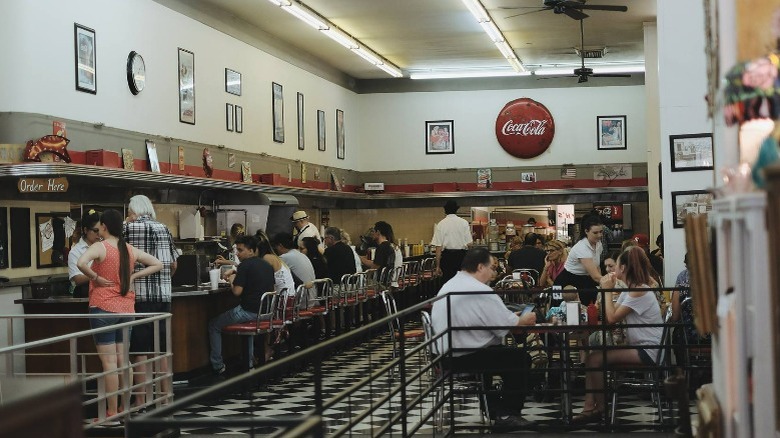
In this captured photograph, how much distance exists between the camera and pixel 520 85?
21312mm

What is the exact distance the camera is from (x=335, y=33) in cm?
1567

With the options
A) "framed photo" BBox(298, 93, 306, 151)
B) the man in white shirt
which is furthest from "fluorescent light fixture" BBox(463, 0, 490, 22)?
"framed photo" BBox(298, 93, 306, 151)

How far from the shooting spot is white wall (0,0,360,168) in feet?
33.3

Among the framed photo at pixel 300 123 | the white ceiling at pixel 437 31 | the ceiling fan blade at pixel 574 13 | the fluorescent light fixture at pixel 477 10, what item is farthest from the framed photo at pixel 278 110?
the ceiling fan blade at pixel 574 13

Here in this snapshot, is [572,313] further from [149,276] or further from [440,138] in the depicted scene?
[440,138]

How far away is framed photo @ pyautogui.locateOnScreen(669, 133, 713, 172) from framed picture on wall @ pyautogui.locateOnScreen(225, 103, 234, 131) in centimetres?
690

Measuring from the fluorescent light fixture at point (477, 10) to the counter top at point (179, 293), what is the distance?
539 cm

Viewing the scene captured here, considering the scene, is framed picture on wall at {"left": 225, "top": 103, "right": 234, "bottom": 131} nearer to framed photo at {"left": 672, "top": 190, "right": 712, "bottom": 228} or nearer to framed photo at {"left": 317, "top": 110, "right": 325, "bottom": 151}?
framed photo at {"left": 317, "top": 110, "right": 325, "bottom": 151}

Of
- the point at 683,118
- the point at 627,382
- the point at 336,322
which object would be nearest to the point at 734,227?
the point at 627,382

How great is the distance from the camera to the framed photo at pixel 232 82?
48.4 feet

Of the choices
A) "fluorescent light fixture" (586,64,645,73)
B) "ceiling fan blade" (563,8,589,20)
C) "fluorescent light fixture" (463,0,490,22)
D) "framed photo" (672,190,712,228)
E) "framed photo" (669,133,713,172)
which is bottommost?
"framed photo" (672,190,712,228)

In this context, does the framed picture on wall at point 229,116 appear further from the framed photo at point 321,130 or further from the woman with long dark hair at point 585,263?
the woman with long dark hair at point 585,263

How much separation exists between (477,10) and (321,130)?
521 cm

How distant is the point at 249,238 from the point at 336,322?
360 cm
